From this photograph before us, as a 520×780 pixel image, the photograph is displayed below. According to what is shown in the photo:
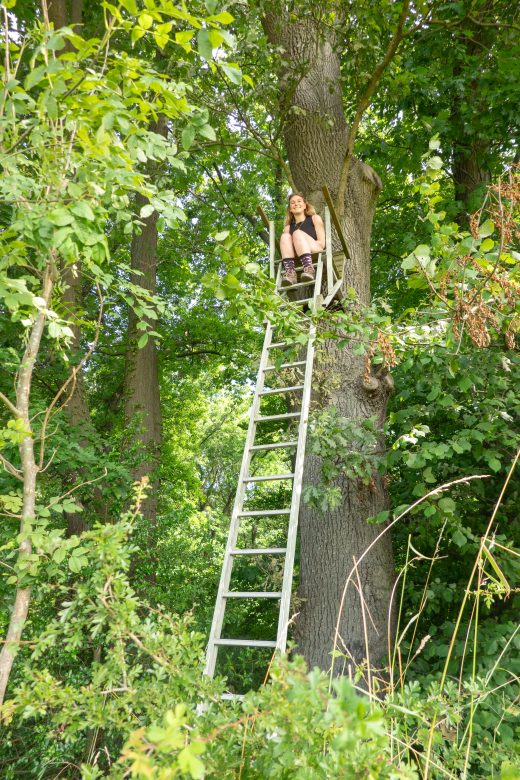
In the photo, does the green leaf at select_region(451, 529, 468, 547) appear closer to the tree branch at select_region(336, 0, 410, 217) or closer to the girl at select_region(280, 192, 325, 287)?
the girl at select_region(280, 192, 325, 287)

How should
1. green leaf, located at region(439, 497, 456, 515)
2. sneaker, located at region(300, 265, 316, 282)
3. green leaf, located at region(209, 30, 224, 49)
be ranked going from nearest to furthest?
1. green leaf, located at region(209, 30, 224, 49)
2. green leaf, located at region(439, 497, 456, 515)
3. sneaker, located at region(300, 265, 316, 282)

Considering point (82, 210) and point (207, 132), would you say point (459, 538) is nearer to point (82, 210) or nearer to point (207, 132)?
point (207, 132)

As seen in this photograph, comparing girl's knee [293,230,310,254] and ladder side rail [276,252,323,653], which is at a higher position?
girl's knee [293,230,310,254]

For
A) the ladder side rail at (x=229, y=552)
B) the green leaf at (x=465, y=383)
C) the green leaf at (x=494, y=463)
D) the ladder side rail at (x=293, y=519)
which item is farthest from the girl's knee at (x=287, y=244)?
the green leaf at (x=494, y=463)

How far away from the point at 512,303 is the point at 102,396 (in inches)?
288

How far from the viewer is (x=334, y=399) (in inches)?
172

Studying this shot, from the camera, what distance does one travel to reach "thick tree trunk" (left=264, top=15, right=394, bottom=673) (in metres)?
3.90

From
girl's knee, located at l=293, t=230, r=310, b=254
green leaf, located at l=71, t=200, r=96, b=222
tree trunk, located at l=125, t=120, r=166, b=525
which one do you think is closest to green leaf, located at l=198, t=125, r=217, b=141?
green leaf, located at l=71, t=200, r=96, b=222

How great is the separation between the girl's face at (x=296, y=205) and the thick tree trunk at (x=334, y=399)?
0.18m

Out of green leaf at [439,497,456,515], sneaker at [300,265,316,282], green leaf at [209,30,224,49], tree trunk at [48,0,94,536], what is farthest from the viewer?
tree trunk at [48,0,94,536]

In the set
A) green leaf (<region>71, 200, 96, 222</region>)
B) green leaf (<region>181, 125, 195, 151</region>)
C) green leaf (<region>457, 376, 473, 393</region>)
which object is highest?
green leaf (<region>181, 125, 195, 151</region>)

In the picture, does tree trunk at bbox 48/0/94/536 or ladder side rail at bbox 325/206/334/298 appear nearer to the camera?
ladder side rail at bbox 325/206/334/298

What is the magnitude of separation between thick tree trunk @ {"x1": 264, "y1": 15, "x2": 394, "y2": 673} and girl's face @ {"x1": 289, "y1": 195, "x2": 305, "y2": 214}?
176 millimetres

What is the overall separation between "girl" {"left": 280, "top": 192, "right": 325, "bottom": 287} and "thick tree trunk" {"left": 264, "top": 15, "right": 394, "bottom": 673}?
0.20 metres
